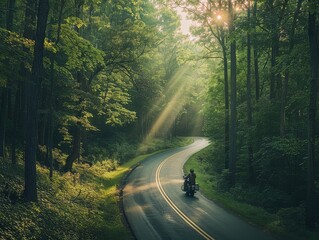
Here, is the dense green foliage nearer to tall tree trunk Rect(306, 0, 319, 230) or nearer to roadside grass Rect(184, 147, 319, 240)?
tall tree trunk Rect(306, 0, 319, 230)

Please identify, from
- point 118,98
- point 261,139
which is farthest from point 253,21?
point 118,98

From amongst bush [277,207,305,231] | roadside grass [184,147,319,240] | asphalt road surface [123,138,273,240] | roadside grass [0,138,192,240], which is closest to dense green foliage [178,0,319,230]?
bush [277,207,305,231]

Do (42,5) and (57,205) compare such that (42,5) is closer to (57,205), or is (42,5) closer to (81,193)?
(57,205)

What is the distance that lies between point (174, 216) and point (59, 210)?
6.09m

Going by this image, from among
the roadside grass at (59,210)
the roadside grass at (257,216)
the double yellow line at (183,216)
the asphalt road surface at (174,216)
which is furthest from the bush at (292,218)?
the roadside grass at (59,210)

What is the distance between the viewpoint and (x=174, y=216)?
1764 centimetres

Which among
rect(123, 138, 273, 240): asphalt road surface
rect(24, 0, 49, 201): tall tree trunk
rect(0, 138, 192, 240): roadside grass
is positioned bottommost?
rect(123, 138, 273, 240): asphalt road surface

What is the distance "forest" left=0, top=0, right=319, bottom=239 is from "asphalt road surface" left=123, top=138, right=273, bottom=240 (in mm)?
1645

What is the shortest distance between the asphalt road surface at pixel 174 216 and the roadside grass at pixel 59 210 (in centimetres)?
100

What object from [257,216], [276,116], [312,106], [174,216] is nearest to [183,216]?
[174,216]

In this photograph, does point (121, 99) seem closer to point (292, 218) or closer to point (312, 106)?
point (292, 218)

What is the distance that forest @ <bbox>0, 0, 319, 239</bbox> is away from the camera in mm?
13945

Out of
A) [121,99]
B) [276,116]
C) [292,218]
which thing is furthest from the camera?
[121,99]

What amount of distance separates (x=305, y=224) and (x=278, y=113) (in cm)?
970
